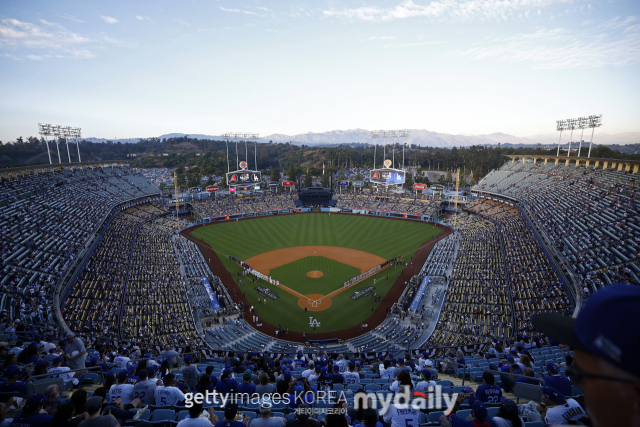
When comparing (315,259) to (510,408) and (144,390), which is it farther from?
(510,408)

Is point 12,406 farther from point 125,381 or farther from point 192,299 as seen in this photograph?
point 192,299

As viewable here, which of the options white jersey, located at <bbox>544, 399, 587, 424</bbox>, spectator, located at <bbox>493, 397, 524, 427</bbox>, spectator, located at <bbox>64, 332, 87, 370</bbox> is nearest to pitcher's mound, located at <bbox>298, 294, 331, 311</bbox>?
spectator, located at <bbox>64, 332, 87, 370</bbox>

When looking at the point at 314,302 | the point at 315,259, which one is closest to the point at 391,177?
the point at 315,259

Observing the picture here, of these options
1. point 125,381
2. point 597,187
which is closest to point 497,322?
point 125,381

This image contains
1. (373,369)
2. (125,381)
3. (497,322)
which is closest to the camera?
(125,381)

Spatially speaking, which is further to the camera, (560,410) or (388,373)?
(388,373)

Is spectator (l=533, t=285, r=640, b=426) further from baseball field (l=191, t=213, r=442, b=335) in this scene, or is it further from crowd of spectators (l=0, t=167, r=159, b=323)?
baseball field (l=191, t=213, r=442, b=335)
